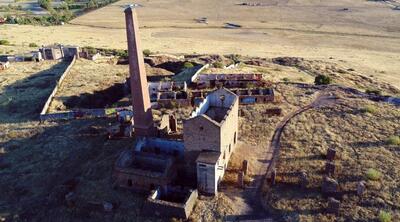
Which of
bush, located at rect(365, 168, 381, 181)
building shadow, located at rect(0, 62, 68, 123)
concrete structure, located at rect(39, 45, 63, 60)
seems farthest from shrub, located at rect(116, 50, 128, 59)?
bush, located at rect(365, 168, 381, 181)

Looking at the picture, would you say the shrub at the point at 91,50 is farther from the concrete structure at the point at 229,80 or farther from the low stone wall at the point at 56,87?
the concrete structure at the point at 229,80

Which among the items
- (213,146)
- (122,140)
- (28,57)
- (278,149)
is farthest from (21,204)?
(28,57)

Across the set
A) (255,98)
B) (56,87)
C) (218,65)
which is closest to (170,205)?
(255,98)

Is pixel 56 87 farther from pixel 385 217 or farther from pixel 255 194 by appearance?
pixel 385 217

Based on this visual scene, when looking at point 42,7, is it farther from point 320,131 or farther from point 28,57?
point 320,131

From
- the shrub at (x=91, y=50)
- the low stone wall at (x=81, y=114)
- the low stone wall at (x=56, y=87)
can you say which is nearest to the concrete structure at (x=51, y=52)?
the low stone wall at (x=56, y=87)
